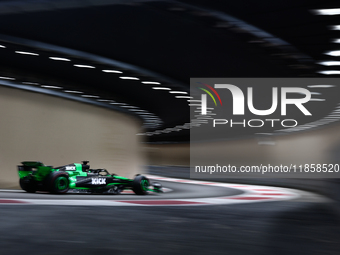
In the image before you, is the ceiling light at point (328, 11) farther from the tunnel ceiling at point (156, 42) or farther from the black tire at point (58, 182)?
the black tire at point (58, 182)

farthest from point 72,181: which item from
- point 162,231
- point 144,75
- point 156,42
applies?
point 162,231

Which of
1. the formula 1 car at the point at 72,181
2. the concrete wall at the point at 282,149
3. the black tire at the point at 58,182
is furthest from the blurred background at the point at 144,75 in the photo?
the concrete wall at the point at 282,149

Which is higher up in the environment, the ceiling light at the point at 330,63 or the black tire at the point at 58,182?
the ceiling light at the point at 330,63

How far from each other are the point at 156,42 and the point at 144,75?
3190mm

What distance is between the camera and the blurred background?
5465mm

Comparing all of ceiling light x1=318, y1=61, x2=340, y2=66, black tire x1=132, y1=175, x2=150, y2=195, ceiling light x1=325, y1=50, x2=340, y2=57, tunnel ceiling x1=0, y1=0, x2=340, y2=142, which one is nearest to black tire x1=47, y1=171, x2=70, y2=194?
black tire x1=132, y1=175, x2=150, y2=195

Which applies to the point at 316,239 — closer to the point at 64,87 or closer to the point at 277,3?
the point at 277,3

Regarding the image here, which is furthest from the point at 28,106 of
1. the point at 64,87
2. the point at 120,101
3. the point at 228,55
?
the point at 228,55

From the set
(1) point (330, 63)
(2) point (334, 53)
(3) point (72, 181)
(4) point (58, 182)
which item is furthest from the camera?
(1) point (330, 63)

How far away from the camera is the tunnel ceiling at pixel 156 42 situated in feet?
22.6

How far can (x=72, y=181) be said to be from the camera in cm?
1062

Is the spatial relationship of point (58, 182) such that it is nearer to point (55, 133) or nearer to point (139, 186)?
point (139, 186)

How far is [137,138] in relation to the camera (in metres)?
19.9

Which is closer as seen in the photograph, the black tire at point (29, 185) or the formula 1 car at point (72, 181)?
the formula 1 car at point (72, 181)
